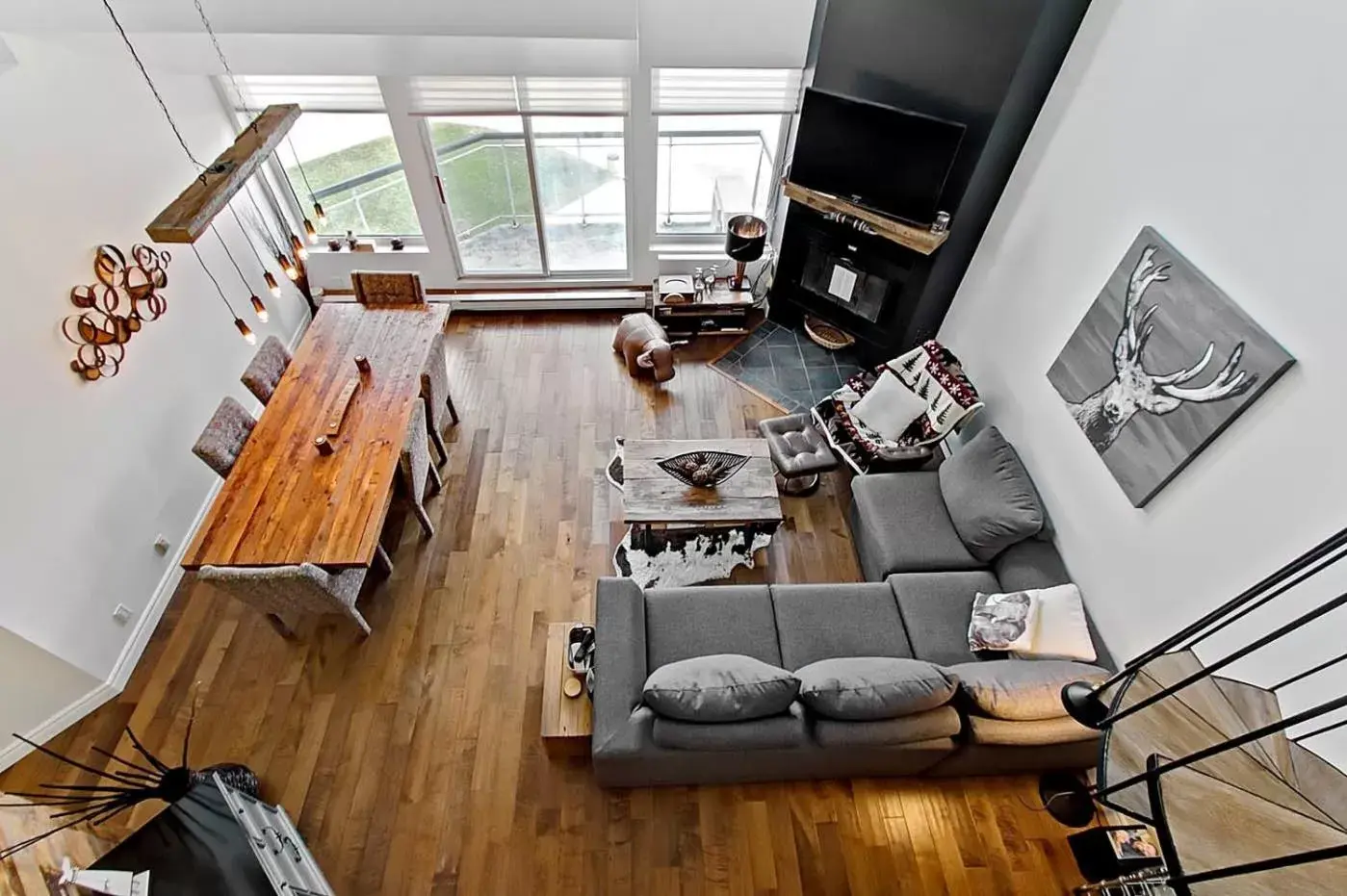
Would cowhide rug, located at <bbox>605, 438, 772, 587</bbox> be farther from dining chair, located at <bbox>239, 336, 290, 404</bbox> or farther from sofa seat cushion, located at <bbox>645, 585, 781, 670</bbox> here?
dining chair, located at <bbox>239, 336, 290, 404</bbox>

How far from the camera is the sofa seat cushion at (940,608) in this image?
132 inches

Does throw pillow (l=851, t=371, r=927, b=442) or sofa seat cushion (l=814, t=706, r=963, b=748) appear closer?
sofa seat cushion (l=814, t=706, r=963, b=748)

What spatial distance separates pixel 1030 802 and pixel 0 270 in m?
5.77

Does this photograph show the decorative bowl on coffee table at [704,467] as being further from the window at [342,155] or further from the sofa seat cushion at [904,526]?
the window at [342,155]

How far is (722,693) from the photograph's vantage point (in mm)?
2707

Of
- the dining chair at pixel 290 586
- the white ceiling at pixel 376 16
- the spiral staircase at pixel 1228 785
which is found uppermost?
the white ceiling at pixel 376 16

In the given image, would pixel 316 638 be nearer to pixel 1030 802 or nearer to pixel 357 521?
pixel 357 521

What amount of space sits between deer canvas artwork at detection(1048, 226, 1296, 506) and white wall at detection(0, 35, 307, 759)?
5.38m

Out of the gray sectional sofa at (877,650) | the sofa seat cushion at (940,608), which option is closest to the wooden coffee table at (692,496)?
the gray sectional sofa at (877,650)

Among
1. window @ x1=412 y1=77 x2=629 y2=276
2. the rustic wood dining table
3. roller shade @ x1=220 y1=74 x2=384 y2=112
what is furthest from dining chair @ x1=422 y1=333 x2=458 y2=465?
roller shade @ x1=220 y1=74 x2=384 y2=112

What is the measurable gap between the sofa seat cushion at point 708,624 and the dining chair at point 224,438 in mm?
2595

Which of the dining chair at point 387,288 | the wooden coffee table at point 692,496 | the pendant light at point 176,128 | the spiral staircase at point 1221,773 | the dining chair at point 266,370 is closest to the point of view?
the spiral staircase at point 1221,773

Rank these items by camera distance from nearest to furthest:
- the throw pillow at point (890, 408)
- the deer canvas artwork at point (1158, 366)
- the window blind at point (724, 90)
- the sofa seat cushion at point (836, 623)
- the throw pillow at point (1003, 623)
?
the deer canvas artwork at point (1158, 366), the throw pillow at point (1003, 623), the sofa seat cushion at point (836, 623), the throw pillow at point (890, 408), the window blind at point (724, 90)

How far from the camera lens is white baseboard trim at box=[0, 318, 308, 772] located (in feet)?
10.8
